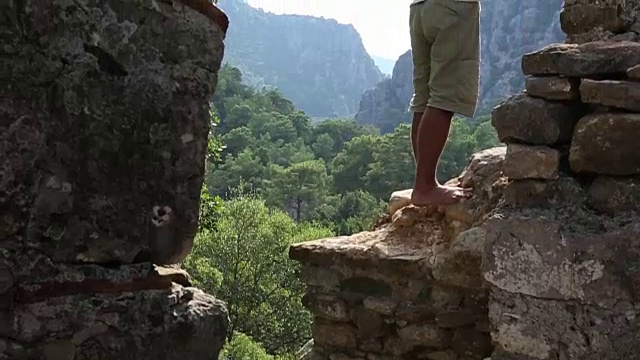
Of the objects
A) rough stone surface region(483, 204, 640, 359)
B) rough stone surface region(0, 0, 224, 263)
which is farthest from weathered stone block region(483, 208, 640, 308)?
rough stone surface region(0, 0, 224, 263)

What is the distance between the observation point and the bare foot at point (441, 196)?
334 cm

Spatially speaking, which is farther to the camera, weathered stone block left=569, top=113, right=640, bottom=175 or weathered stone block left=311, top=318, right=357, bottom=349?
weathered stone block left=311, top=318, right=357, bottom=349

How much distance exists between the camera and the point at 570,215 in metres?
2.22

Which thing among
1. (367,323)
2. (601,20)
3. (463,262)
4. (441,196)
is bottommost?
(367,323)

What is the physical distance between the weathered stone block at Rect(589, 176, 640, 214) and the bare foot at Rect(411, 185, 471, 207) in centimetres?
118

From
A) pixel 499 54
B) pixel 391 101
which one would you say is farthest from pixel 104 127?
pixel 391 101

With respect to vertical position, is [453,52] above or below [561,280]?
above

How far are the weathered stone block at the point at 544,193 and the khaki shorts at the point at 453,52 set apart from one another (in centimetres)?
A: 84

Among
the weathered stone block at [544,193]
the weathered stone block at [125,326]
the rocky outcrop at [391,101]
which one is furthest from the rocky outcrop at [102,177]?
the rocky outcrop at [391,101]

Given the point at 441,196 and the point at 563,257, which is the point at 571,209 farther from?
the point at 441,196

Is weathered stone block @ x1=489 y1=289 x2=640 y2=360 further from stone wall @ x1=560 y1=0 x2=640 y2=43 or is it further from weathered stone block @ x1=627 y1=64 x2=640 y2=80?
stone wall @ x1=560 y1=0 x2=640 y2=43

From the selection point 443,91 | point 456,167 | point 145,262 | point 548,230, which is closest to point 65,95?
point 145,262

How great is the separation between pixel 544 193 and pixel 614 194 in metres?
0.22

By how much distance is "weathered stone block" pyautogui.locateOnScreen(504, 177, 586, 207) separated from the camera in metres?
2.24
